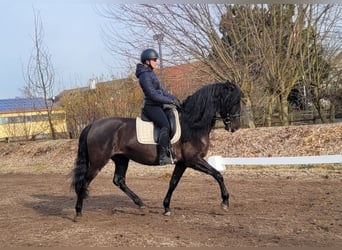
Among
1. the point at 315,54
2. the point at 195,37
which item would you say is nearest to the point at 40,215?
the point at 195,37

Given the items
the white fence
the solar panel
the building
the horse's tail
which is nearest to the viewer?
the horse's tail

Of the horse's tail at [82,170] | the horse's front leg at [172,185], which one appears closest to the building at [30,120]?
the horse's tail at [82,170]

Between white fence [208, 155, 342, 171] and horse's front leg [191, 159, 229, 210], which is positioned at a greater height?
horse's front leg [191, 159, 229, 210]

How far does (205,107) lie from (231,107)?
0.46 meters

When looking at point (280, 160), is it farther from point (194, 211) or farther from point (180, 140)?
point (180, 140)

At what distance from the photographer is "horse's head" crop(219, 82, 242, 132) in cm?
777

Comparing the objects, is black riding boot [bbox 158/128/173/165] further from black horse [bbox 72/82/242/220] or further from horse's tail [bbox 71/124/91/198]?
horse's tail [bbox 71/124/91/198]

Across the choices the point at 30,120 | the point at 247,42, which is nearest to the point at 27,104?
the point at 30,120

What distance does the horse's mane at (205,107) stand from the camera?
7.71m

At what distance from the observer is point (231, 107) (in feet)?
25.5

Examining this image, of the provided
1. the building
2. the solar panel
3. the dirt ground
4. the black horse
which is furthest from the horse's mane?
the solar panel

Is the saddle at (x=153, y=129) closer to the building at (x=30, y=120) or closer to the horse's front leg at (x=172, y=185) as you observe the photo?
the horse's front leg at (x=172, y=185)

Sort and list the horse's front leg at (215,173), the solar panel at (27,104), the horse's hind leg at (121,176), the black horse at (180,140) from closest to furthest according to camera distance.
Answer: the horse's front leg at (215,173) → the black horse at (180,140) → the horse's hind leg at (121,176) → the solar panel at (27,104)

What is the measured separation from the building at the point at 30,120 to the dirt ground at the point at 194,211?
40.4 feet
